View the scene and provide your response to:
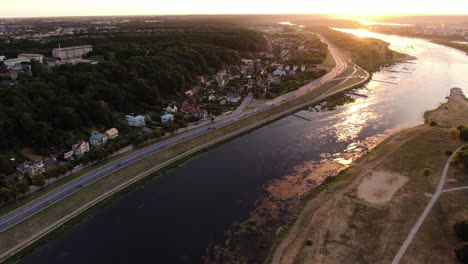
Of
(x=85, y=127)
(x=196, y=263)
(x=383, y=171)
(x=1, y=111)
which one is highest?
(x=1, y=111)

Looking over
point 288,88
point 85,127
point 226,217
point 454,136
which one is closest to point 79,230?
point 226,217

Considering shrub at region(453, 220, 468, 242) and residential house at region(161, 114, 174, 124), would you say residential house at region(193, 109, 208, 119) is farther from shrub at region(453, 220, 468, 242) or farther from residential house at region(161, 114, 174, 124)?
shrub at region(453, 220, 468, 242)

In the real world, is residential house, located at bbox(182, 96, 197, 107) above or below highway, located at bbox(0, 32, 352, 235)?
above

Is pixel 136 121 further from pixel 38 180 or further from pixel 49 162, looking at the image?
pixel 38 180

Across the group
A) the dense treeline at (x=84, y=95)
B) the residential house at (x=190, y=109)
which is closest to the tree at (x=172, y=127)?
the residential house at (x=190, y=109)

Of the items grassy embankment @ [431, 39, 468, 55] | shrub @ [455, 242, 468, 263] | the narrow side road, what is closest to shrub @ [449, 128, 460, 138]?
the narrow side road

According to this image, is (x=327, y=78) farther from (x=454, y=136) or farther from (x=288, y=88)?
(x=454, y=136)
